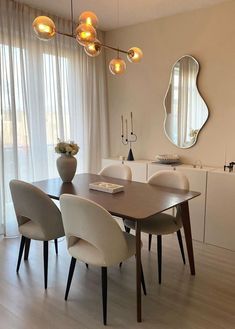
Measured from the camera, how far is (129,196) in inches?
94.7

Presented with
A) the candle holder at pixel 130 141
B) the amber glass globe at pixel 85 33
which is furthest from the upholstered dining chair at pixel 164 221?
the amber glass globe at pixel 85 33

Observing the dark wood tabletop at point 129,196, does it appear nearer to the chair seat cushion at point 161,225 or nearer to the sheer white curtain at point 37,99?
the chair seat cushion at point 161,225

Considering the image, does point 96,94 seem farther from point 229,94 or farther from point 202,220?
point 202,220

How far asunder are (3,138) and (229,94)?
261cm

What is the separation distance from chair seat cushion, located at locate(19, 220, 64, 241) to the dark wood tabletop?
301 millimetres

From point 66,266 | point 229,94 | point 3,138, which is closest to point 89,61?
point 3,138

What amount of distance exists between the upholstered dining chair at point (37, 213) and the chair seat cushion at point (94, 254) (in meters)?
0.31

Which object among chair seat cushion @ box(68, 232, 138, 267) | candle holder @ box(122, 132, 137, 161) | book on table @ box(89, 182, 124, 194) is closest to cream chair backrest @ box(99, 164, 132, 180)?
book on table @ box(89, 182, 124, 194)

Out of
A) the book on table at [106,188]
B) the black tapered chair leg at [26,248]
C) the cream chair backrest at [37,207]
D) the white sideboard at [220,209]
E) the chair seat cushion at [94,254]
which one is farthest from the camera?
the white sideboard at [220,209]

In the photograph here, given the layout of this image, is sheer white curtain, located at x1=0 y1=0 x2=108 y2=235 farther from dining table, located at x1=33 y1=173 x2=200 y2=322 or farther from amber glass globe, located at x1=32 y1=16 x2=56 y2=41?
amber glass globe, located at x1=32 y1=16 x2=56 y2=41

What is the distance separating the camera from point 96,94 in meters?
4.34

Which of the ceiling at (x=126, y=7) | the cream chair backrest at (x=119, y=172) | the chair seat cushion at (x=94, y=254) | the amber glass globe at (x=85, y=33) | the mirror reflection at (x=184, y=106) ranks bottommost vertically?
the chair seat cushion at (x=94, y=254)

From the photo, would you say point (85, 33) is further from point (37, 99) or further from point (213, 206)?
point (213, 206)

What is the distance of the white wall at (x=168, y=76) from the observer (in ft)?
10.9
